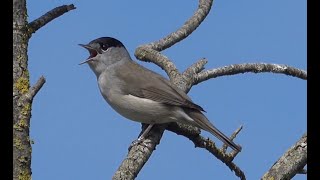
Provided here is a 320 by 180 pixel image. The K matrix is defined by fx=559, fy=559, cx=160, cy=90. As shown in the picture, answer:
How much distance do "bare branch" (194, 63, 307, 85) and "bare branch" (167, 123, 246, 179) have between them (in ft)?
2.38

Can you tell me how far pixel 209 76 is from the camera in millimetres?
6699

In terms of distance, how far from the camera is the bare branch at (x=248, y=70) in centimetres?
666

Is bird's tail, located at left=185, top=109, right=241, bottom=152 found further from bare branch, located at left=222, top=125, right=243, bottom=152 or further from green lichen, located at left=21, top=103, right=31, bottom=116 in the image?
green lichen, located at left=21, top=103, right=31, bottom=116

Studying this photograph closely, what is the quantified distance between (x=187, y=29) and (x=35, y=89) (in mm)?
3638

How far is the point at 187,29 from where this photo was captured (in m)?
7.14

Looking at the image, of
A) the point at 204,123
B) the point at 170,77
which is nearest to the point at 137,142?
the point at 204,123

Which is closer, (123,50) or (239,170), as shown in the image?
(239,170)

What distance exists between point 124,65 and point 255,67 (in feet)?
5.44

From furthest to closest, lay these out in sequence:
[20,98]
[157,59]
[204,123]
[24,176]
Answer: [157,59], [204,123], [20,98], [24,176]

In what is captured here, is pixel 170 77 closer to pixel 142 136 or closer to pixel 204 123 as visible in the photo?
pixel 204 123

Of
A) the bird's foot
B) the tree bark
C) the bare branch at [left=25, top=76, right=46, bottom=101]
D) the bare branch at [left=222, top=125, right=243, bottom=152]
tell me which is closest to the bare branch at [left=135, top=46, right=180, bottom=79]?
the bare branch at [left=222, top=125, right=243, bottom=152]
